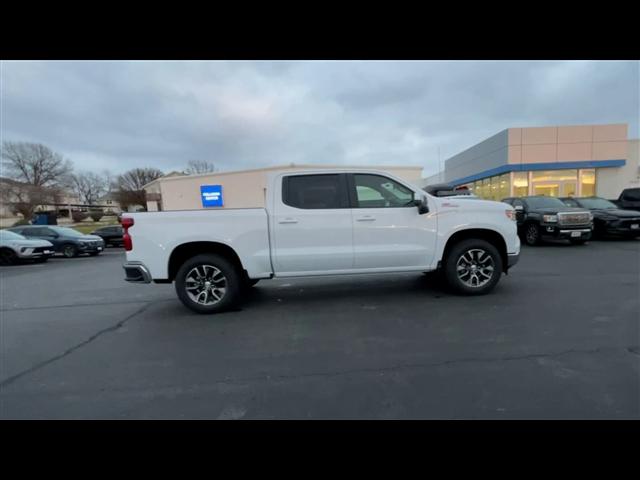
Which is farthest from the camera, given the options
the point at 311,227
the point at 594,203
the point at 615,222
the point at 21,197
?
the point at 21,197

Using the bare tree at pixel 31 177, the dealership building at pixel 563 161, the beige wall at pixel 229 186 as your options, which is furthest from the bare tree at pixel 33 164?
the dealership building at pixel 563 161

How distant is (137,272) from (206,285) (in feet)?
3.21

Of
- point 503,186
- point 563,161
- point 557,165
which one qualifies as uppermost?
point 563,161

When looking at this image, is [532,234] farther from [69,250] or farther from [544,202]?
[69,250]

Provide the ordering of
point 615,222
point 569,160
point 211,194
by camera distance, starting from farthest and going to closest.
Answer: point 211,194 < point 569,160 < point 615,222

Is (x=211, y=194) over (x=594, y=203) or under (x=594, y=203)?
over

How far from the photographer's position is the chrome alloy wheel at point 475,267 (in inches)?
179

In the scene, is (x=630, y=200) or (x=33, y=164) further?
(x=33, y=164)

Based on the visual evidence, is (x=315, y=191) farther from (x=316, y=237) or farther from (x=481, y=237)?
(x=481, y=237)

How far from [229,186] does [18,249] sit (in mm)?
18217

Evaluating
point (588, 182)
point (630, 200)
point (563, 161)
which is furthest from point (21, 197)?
point (588, 182)

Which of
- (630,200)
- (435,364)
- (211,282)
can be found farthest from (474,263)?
(630,200)

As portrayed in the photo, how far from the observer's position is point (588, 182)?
19.8 meters
